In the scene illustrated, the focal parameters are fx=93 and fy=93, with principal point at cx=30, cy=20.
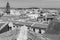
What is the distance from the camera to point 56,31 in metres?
2.94

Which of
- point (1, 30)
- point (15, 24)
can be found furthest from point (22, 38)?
point (15, 24)

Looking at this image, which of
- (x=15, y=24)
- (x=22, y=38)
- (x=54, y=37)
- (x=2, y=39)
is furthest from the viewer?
(x=15, y=24)

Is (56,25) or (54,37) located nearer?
(54,37)

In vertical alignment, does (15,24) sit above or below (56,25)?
below

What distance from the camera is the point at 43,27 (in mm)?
14617

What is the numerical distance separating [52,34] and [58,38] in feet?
0.74

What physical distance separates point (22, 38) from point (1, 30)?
7.84 m

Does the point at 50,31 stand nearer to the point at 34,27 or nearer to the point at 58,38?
the point at 58,38

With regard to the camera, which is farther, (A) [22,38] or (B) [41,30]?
(B) [41,30]

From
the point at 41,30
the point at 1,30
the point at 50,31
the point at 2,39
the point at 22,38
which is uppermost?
the point at 50,31

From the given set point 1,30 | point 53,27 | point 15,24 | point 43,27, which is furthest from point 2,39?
point 15,24

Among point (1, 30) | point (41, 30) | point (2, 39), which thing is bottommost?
point (41, 30)

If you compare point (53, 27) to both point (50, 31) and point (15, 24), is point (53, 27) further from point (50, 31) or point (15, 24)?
point (15, 24)

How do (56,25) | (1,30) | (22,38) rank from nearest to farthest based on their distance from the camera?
(56,25) < (22,38) < (1,30)
